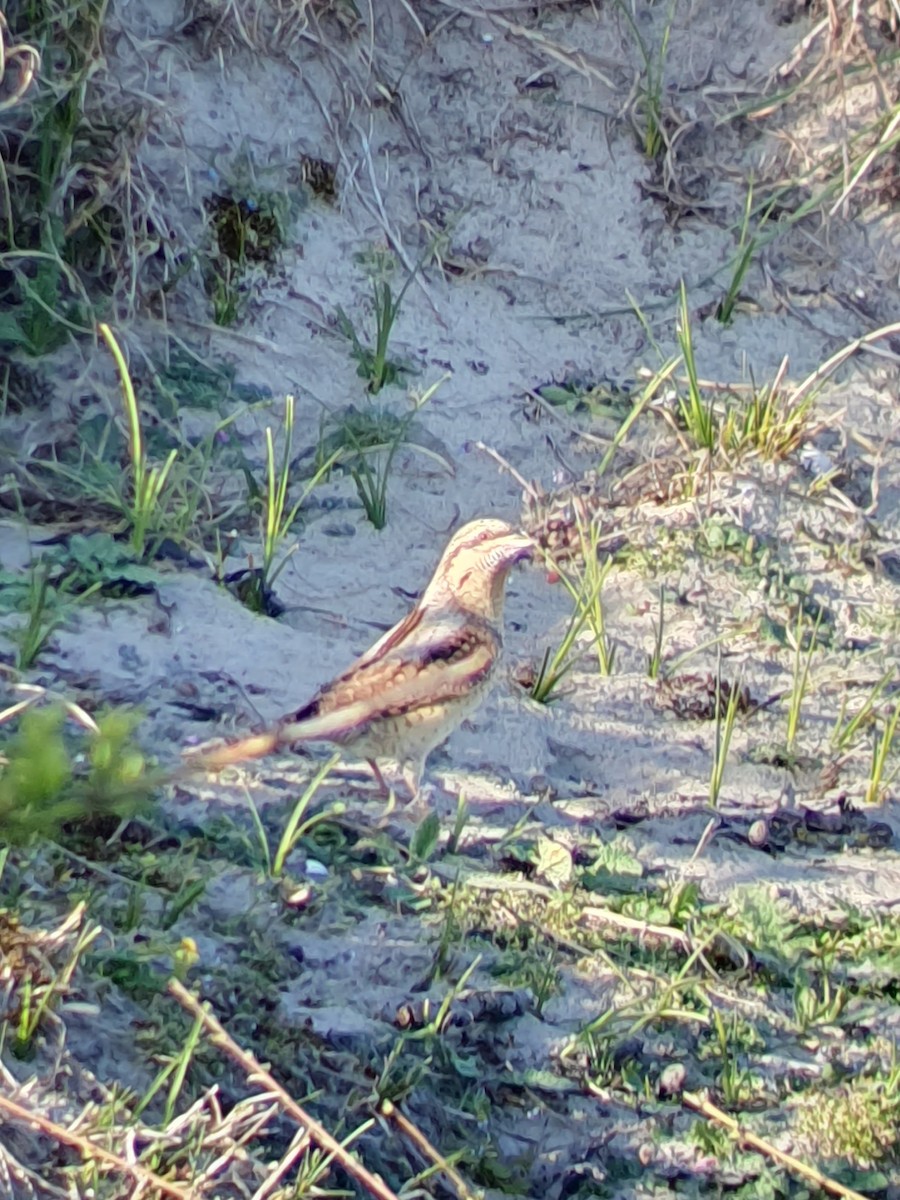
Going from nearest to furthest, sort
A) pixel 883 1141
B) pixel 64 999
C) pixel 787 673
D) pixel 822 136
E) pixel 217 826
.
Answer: pixel 64 999 → pixel 883 1141 → pixel 217 826 → pixel 787 673 → pixel 822 136

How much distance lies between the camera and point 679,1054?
3.33 meters

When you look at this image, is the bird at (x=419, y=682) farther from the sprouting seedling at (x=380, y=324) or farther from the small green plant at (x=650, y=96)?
the small green plant at (x=650, y=96)

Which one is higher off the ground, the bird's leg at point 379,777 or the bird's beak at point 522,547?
the bird's beak at point 522,547

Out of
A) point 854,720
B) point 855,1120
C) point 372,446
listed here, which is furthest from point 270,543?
point 855,1120

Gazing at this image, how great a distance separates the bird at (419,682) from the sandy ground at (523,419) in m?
0.23

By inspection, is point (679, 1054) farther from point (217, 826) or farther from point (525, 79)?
point (525, 79)

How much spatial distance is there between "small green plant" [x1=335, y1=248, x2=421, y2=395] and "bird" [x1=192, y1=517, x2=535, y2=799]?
1.32m

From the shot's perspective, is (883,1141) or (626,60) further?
(626,60)

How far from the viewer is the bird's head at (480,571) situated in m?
3.80

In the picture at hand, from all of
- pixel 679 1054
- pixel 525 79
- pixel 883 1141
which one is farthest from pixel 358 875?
pixel 525 79

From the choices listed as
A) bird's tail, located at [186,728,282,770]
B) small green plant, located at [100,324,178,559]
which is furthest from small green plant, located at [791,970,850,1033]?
small green plant, located at [100,324,178,559]

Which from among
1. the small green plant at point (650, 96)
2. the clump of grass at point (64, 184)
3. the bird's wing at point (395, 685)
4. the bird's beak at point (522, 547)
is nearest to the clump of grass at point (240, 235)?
the clump of grass at point (64, 184)

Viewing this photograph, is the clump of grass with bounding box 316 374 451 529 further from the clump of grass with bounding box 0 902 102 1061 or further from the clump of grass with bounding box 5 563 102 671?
the clump of grass with bounding box 0 902 102 1061

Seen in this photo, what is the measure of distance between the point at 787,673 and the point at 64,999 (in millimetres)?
2271
